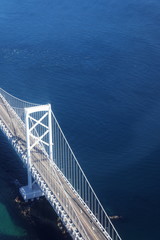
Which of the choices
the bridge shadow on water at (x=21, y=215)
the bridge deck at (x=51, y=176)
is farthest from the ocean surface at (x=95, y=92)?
the bridge deck at (x=51, y=176)

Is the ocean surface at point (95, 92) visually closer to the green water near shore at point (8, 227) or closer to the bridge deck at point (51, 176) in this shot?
the green water near shore at point (8, 227)

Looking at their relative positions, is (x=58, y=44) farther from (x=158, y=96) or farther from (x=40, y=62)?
(x=158, y=96)

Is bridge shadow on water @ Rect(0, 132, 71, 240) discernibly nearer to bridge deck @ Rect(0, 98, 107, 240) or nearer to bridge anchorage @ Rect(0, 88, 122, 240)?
bridge anchorage @ Rect(0, 88, 122, 240)

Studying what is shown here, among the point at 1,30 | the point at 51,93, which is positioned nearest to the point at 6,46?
the point at 1,30

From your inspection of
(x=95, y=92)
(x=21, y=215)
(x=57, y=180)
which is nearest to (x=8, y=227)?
(x=21, y=215)

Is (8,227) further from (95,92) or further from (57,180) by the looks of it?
(95,92)

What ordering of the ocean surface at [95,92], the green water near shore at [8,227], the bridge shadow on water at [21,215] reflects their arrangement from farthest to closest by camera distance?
the ocean surface at [95,92]
the green water near shore at [8,227]
the bridge shadow on water at [21,215]
